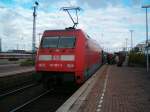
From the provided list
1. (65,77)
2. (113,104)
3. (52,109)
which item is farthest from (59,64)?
(113,104)

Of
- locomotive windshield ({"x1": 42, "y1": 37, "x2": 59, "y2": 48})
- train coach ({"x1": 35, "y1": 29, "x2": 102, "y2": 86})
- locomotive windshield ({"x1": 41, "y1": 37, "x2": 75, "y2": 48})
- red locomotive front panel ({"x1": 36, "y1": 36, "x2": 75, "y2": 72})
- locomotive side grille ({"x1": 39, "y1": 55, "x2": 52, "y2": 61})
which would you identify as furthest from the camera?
locomotive windshield ({"x1": 42, "y1": 37, "x2": 59, "y2": 48})

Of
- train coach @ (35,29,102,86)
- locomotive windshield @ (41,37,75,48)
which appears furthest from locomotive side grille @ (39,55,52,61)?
locomotive windshield @ (41,37,75,48)

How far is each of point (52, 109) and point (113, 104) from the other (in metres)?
3.16

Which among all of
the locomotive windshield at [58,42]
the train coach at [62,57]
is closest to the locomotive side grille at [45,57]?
the train coach at [62,57]

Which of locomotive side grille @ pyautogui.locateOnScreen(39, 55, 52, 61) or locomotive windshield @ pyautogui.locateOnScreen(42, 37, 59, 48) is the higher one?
locomotive windshield @ pyautogui.locateOnScreen(42, 37, 59, 48)

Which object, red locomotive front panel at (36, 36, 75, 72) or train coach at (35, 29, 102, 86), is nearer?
train coach at (35, 29, 102, 86)

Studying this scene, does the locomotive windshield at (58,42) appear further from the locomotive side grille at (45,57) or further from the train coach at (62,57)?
the locomotive side grille at (45,57)

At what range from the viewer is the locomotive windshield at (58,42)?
1745 cm

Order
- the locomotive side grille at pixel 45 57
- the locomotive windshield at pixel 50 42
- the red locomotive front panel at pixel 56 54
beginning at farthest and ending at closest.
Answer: the locomotive windshield at pixel 50 42 < the locomotive side grille at pixel 45 57 < the red locomotive front panel at pixel 56 54

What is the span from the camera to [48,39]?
705 inches

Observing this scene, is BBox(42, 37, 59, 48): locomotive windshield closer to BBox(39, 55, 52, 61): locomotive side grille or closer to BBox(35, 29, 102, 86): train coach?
BBox(35, 29, 102, 86): train coach

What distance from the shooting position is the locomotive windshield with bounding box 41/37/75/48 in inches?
687

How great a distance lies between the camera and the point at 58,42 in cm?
1767

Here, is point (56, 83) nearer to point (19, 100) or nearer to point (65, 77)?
point (65, 77)
